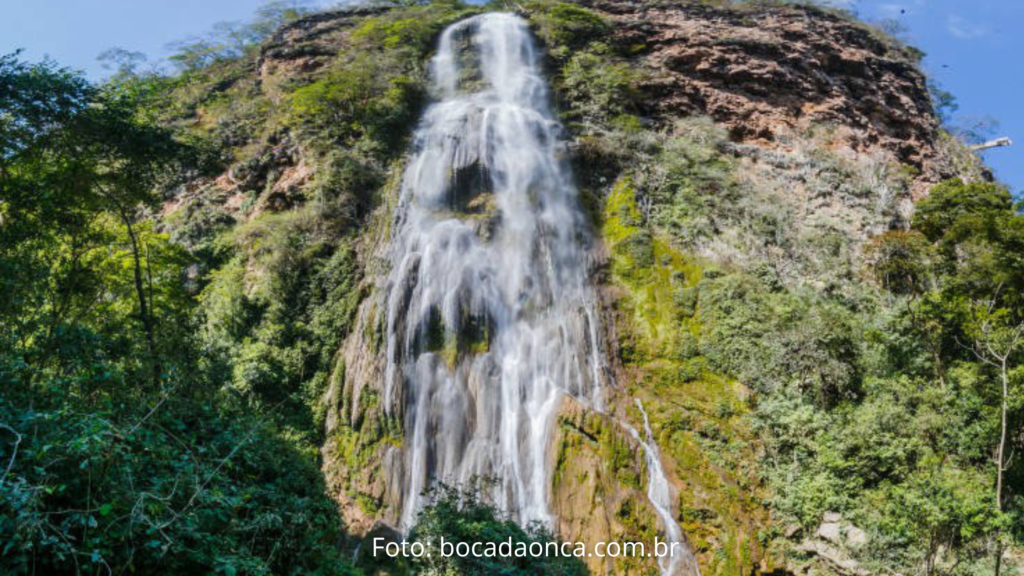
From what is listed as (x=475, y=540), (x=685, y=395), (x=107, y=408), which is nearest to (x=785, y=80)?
(x=685, y=395)

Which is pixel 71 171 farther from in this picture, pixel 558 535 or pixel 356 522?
pixel 558 535

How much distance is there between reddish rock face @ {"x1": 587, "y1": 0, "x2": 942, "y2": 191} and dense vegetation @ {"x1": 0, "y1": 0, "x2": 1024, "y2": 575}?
171 centimetres

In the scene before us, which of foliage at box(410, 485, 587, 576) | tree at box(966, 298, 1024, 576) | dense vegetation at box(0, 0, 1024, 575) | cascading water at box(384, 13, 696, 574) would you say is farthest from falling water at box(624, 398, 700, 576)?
tree at box(966, 298, 1024, 576)

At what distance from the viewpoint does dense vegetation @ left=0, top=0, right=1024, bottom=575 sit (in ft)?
16.6

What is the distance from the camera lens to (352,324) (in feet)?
52.1

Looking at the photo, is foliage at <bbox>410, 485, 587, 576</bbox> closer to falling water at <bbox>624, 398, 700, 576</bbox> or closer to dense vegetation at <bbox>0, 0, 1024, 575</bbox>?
dense vegetation at <bbox>0, 0, 1024, 575</bbox>

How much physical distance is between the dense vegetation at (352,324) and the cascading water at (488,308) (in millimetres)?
1258

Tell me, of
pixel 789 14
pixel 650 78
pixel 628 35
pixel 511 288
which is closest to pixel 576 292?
pixel 511 288

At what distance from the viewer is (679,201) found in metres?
19.3

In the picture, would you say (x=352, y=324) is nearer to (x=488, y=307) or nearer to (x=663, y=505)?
(x=488, y=307)

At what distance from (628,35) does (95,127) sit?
24.5 meters

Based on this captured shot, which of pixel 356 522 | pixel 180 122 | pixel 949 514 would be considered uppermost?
pixel 180 122

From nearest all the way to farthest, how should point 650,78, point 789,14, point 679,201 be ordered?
1. point 679,201
2. point 650,78
3. point 789,14

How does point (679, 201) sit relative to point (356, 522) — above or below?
above
